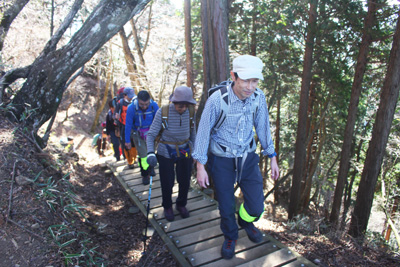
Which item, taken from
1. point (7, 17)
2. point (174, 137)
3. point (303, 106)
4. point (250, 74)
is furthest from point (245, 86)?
point (303, 106)

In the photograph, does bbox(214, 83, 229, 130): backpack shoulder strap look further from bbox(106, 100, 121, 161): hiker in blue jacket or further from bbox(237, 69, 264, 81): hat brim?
bbox(106, 100, 121, 161): hiker in blue jacket

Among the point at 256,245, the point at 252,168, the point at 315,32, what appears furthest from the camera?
the point at 315,32

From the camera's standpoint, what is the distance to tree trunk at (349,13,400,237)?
26.9ft

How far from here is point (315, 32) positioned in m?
10.5

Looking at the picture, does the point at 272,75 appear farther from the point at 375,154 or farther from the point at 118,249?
the point at 118,249

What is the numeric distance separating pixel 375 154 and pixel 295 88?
272 inches

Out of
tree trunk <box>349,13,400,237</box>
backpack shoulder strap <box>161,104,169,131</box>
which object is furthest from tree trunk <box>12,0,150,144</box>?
tree trunk <box>349,13,400,237</box>

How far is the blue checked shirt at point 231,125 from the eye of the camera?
11.1 ft

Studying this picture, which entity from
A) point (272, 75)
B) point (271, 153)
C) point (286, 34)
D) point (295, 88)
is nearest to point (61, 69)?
point (271, 153)

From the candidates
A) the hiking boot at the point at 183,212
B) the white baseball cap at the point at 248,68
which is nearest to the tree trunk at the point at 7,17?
the hiking boot at the point at 183,212

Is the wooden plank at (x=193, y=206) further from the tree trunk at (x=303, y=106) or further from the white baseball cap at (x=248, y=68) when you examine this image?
the tree trunk at (x=303, y=106)

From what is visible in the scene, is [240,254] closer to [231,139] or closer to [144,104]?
[231,139]

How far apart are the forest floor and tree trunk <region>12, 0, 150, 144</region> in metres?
0.60

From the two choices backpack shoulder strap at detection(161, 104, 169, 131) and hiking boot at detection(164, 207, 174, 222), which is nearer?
backpack shoulder strap at detection(161, 104, 169, 131)
